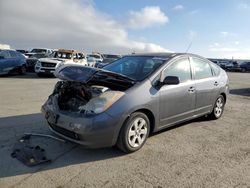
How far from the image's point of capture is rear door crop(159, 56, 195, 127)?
4.76 metres

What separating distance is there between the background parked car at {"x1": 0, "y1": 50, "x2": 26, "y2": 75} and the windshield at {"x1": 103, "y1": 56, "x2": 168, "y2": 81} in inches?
475

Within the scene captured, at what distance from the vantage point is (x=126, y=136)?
13.7 feet

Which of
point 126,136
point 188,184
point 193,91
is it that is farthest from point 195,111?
point 188,184

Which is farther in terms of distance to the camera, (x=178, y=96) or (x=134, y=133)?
(x=178, y=96)

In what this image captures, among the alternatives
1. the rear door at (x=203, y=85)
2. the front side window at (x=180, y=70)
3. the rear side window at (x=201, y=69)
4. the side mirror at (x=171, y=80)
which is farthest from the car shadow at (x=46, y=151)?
the rear side window at (x=201, y=69)

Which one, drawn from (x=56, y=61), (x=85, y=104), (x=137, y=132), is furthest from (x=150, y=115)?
(x=56, y=61)

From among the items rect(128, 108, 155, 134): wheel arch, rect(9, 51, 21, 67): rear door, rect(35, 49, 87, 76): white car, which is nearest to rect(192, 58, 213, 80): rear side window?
rect(128, 108, 155, 134): wheel arch

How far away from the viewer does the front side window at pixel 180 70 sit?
196 inches

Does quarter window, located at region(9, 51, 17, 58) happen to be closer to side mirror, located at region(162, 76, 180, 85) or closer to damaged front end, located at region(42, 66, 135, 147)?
damaged front end, located at region(42, 66, 135, 147)

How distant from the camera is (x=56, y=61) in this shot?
54.6 feet

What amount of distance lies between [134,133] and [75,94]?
1.14m

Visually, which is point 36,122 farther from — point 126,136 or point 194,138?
point 194,138

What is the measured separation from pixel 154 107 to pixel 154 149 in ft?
2.30

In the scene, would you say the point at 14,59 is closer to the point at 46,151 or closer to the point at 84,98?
the point at 46,151
